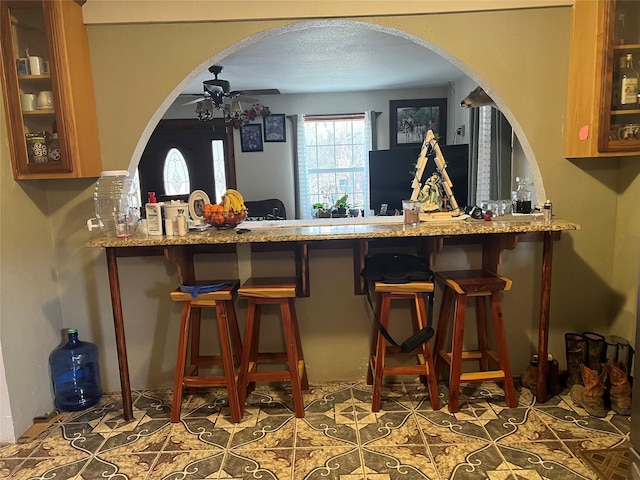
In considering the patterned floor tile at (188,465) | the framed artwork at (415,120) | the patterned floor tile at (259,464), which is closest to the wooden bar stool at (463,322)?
the patterned floor tile at (259,464)

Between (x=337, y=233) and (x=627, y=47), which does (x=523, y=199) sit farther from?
(x=337, y=233)

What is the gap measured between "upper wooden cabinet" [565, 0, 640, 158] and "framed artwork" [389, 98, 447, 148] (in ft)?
13.6

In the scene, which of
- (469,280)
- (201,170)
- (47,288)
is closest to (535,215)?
(469,280)

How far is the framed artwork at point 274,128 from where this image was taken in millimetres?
6594

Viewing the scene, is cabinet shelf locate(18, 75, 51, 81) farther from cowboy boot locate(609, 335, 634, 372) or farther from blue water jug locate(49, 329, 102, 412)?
cowboy boot locate(609, 335, 634, 372)

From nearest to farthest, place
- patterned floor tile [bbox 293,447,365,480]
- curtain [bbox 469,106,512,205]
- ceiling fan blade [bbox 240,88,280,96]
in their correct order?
patterned floor tile [bbox 293,447,365,480], curtain [bbox 469,106,512,205], ceiling fan blade [bbox 240,88,280,96]

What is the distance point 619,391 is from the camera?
7.20ft

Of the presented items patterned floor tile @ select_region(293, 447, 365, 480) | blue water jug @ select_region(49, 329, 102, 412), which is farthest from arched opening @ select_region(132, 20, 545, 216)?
patterned floor tile @ select_region(293, 447, 365, 480)

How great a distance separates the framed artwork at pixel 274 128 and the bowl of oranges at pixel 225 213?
4460 mm

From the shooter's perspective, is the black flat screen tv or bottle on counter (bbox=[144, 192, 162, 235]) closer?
bottle on counter (bbox=[144, 192, 162, 235])

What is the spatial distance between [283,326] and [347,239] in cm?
53

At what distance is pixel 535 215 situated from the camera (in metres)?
2.41

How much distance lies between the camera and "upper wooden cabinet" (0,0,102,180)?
6.76ft

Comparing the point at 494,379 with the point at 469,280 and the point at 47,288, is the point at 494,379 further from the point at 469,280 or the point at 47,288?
the point at 47,288
